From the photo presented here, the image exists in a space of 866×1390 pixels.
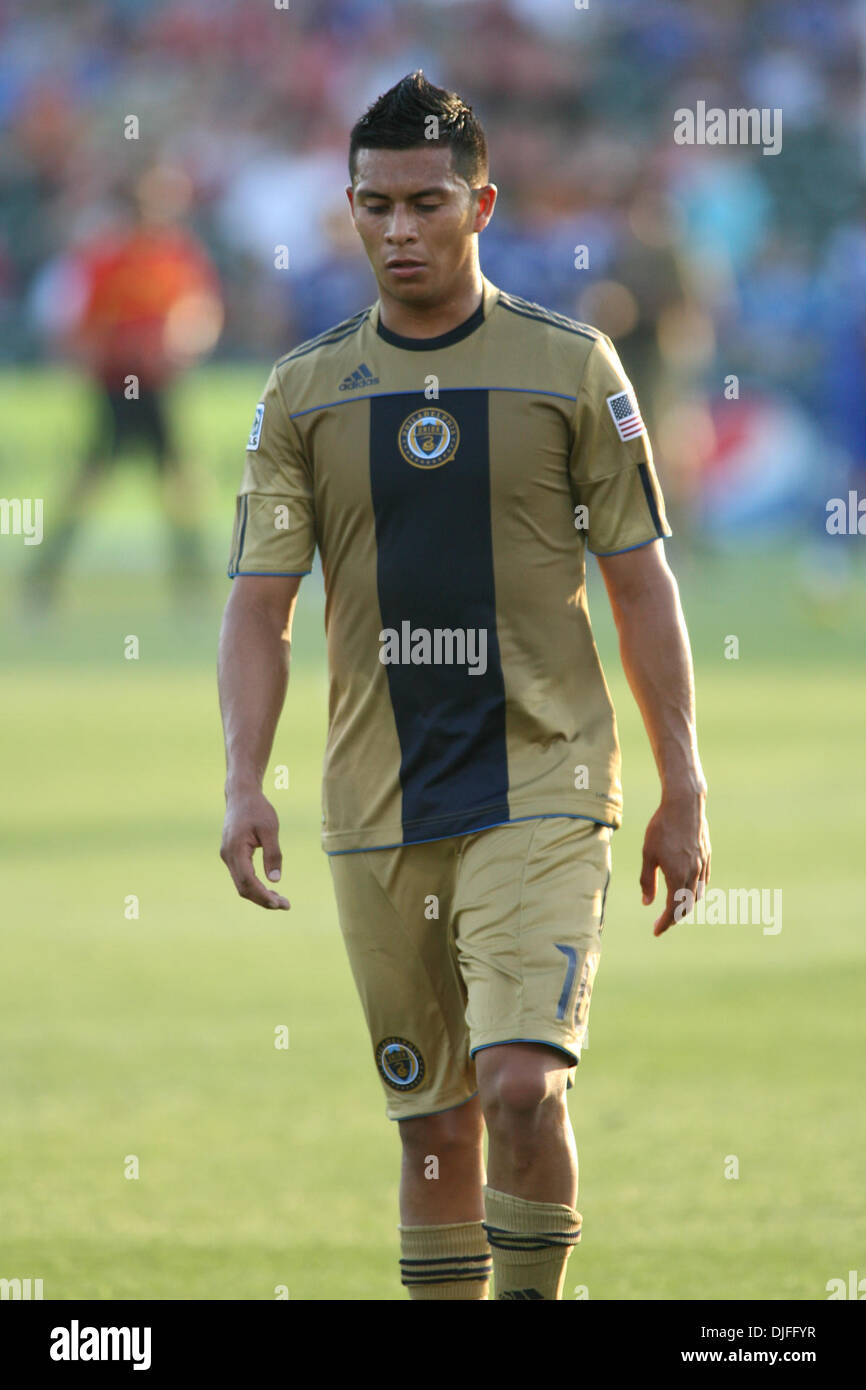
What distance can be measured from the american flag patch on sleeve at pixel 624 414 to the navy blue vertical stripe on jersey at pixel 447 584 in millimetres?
220

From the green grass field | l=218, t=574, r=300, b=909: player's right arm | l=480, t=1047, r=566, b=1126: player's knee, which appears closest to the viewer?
l=480, t=1047, r=566, b=1126: player's knee

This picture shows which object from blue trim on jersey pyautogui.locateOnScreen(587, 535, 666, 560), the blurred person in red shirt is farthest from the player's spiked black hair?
the blurred person in red shirt

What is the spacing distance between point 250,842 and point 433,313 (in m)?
0.97

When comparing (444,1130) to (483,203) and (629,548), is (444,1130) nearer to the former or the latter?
(629,548)

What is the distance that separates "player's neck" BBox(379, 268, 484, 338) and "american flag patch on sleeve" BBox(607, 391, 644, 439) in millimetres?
299

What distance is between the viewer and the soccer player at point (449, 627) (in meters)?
3.75

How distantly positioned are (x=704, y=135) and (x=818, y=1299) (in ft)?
77.2

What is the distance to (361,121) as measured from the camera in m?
3.83

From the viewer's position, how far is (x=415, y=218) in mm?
3740

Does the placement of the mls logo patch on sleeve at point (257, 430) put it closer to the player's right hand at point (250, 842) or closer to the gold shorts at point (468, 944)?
the player's right hand at point (250, 842)

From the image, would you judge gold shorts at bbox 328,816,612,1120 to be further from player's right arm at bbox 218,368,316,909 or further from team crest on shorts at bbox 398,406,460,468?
team crest on shorts at bbox 398,406,460,468

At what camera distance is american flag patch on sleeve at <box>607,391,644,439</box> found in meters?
3.79
